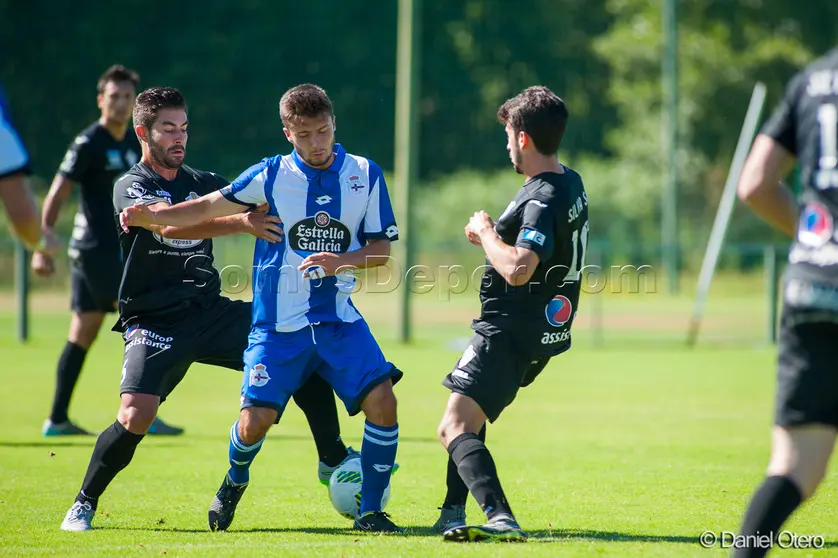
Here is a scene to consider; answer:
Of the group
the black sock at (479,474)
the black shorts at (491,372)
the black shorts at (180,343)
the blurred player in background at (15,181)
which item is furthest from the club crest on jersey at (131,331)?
the black sock at (479,474)

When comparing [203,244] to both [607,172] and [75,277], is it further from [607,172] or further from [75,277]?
[607,172]

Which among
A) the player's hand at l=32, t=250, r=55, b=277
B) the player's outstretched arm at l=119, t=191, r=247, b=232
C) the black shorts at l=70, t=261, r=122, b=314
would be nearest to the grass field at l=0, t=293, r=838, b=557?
the black shorts at l=70, t=261, r=122, b=314

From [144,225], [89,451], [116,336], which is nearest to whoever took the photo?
[144,225]

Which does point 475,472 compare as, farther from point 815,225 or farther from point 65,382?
point 65,382

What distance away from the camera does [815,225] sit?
3.48m

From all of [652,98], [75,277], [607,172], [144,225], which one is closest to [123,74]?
[75,277]

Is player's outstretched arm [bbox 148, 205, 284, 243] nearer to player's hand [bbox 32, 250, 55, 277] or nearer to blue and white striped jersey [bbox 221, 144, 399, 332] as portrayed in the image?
blue and white striped jersey [bbox 221, 144, 399, 332]

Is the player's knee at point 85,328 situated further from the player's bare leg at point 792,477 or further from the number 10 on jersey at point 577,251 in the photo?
A: the player's bare leg at point 792,477

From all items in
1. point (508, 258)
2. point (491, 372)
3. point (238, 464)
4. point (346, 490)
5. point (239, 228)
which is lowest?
point (346, 490)

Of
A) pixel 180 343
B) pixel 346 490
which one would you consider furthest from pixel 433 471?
pixel 180 343

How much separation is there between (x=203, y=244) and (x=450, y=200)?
2735cm

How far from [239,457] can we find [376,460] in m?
0.64

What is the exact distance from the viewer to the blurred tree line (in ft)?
74.6

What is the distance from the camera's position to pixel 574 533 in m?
5.04
